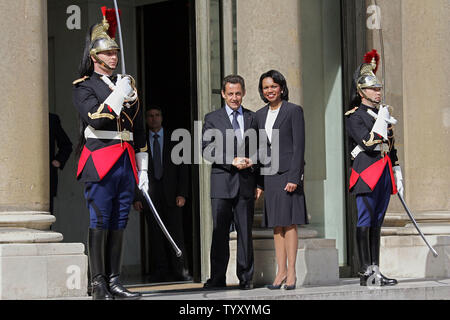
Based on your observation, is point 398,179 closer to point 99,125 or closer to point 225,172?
point 225,172

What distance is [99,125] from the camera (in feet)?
30.7

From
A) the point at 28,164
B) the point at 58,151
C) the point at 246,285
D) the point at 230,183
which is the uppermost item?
the point at 58,151

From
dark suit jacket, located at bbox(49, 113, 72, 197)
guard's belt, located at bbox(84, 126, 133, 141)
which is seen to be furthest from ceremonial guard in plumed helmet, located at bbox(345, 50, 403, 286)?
dark suit jacket, located at bbox(49, 113, 72, 197)

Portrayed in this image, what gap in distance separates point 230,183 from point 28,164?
6.37ft

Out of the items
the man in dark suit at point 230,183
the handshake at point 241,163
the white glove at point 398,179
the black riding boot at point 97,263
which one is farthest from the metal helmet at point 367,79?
the black riding boot at point 97,263

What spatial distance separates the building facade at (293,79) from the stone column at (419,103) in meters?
0.01

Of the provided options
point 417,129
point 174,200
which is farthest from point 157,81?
point 417,129

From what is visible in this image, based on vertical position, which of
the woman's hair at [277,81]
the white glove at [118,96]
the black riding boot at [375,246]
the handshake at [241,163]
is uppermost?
the woman's hair at [277,81]

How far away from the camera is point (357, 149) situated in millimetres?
11359

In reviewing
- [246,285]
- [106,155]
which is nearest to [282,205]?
[246,285]

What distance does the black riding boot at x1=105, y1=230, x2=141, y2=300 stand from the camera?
31.1 feet

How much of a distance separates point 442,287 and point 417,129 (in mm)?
2822

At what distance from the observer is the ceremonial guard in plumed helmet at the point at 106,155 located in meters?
9.36

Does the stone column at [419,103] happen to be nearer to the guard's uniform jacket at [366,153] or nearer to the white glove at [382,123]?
the guard's uniform jacket at [366,153]
